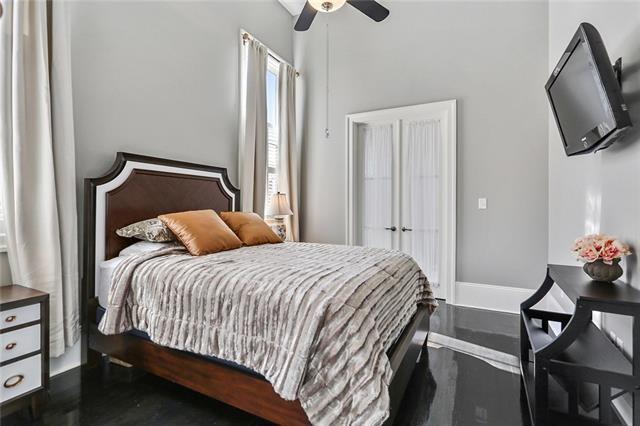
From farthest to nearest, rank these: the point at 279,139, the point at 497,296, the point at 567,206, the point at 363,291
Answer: the point at 279,139, the point at 497,296, the point at 567,206, the point at 363,291

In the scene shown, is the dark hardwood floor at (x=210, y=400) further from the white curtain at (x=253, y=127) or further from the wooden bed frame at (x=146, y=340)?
the white curtain at (x=253, y=127)

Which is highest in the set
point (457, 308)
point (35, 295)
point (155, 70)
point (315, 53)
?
point (315, 53)

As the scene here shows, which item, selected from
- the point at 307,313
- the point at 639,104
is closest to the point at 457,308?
the point at 639,104

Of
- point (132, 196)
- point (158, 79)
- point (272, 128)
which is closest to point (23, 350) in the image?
point (132, 196)

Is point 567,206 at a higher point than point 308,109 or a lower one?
lower

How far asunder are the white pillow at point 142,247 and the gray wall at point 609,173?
2.84 metres

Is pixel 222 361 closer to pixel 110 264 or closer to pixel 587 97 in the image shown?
pixel 110 264

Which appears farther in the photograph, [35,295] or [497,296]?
[497,296]

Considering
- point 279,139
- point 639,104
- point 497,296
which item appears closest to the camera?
point 639,104

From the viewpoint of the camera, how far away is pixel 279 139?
4391 millimetres

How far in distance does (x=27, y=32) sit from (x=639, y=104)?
350cm

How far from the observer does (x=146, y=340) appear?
6.03 ft

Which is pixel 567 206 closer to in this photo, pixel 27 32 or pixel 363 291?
pixel 363 291

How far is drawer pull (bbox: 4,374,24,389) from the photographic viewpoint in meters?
1.52
